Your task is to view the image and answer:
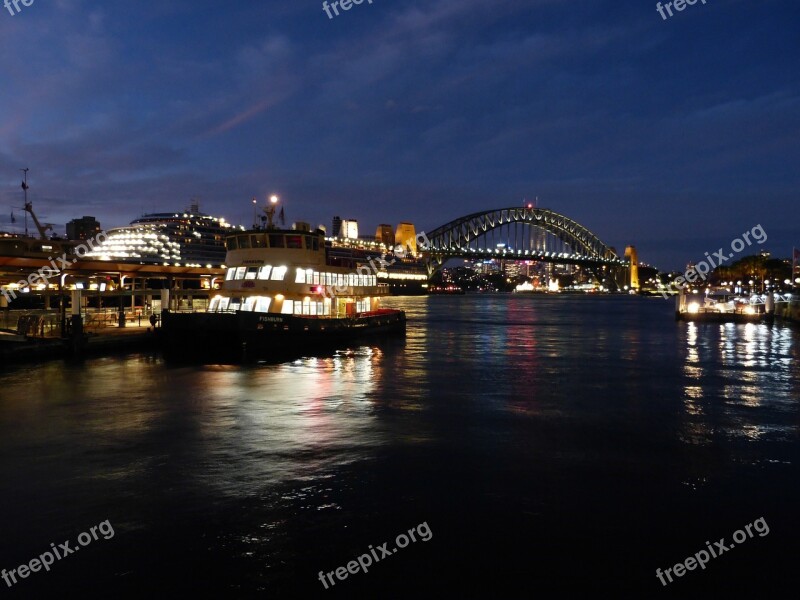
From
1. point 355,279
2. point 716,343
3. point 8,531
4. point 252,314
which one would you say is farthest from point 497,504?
point 716,343

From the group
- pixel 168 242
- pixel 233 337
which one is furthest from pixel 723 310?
pixel 168 242

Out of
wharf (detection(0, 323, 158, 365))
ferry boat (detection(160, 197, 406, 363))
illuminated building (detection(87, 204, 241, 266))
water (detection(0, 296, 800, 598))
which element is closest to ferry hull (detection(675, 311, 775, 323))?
ferry boat (detection(160, 197, 406, 363))

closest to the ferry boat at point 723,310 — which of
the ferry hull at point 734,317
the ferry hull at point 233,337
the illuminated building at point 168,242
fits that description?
the ferry hull at point 734,317

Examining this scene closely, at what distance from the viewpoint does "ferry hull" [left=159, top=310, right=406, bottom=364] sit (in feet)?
109

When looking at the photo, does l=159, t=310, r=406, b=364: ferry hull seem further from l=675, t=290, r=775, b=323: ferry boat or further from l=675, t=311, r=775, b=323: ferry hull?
l=675, t=290, r=775, b=323: ferry boat

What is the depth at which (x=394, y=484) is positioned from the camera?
12570 millimetres

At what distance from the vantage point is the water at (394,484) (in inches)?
354

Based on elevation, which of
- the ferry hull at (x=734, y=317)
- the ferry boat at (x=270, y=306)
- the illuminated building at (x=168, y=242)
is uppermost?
the illuminated building at (x=168, y=242)

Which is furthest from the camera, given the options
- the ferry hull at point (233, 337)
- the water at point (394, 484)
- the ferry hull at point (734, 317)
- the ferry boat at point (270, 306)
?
the ferry hull at point (734, 317)

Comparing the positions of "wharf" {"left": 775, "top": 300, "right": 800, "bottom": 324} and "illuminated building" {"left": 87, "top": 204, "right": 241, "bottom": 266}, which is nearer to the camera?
"wharf" {"left": 775, "top": 300, "right": 800, "bottom": 324}

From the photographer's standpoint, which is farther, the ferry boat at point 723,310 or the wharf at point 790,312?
the ferry boat at point 723,310

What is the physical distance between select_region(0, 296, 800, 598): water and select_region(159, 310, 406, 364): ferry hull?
7.71 meters

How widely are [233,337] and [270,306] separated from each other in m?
3.46

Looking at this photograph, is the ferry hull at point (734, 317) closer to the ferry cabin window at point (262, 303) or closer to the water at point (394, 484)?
the water at point (394, 484)
